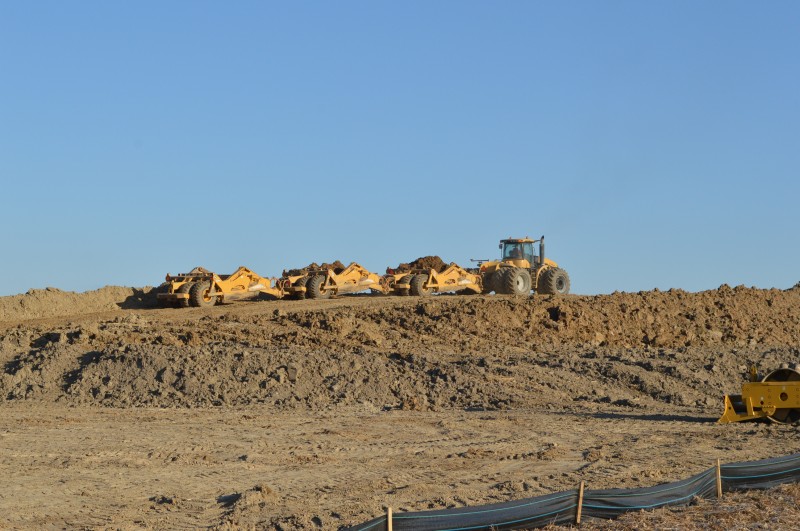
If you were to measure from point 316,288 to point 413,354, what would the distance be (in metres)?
9.47

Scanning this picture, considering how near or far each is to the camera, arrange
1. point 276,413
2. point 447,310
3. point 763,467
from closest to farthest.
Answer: point 763,467
point 276,413
point 447,310

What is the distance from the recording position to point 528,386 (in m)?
17.7

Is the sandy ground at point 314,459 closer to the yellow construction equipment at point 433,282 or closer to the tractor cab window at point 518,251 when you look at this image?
the yellow construction equipment at point 433,282

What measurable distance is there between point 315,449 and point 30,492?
3.58 metres

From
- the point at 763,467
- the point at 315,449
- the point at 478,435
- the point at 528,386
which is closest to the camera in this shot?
the point at 763,467

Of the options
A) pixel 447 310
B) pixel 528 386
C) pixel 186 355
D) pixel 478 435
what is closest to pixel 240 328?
pixel 186 355

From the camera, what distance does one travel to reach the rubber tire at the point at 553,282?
30.7 meters

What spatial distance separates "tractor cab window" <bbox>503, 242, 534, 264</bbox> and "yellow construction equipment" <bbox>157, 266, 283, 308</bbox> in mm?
7625

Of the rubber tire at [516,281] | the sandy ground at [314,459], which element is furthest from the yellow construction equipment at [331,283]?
the sandy ground at [314,459]

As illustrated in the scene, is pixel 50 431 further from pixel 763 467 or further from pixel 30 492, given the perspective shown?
pixel 763 467

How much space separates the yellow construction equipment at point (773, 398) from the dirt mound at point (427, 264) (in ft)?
62.1

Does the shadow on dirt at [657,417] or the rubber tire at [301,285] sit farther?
the rubber tire at [301,285]

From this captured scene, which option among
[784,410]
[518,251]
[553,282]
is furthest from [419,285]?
[784,410]

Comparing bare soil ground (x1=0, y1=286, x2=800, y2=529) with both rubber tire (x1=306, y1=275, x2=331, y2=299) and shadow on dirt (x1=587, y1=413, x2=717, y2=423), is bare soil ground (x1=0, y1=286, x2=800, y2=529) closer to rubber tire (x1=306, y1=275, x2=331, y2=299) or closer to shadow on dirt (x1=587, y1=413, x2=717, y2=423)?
shadow on dirt (x1=587, y1=413, x2=717, y2=423)
